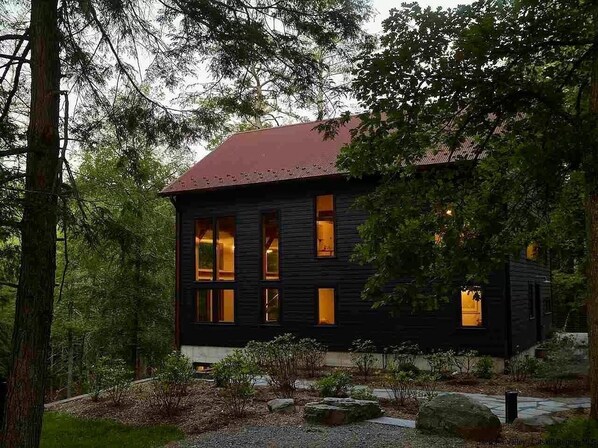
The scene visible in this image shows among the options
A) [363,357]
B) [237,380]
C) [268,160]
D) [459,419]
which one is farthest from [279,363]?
[268,160]

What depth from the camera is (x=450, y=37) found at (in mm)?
5492

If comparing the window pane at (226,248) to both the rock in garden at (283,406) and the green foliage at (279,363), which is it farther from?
the rock in garden at (283,406)

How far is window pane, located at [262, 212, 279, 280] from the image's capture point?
17.1 m

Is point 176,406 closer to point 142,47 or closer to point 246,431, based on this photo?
point 246,431

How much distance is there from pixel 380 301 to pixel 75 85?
4.83 m

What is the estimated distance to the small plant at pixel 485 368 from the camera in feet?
41.7

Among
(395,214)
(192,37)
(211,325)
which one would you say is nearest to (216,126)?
(192,37)

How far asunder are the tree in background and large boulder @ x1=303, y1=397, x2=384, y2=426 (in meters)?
2.68

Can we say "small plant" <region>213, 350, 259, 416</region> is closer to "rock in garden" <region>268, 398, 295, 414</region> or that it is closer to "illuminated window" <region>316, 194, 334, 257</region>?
"rock in garden" <region>268, 398, 295, 414</region>

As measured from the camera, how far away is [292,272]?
54.0 ft

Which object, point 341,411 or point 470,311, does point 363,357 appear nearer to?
point 470,311

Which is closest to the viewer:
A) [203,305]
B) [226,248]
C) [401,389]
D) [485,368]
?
[401,389]

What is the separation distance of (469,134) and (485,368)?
779 cm

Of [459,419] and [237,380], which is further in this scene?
[237,380]
